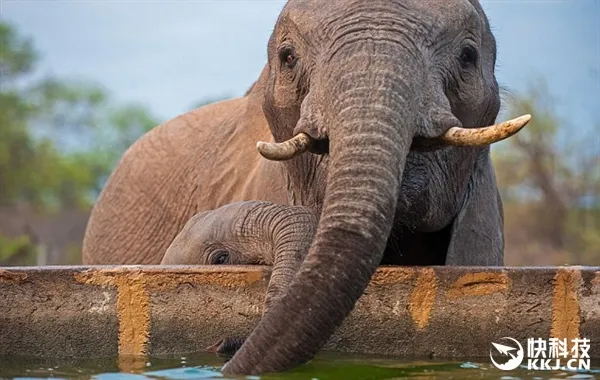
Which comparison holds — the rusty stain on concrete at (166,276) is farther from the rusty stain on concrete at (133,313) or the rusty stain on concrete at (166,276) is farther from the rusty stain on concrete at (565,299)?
the rusty stain on concrete at (565,299)

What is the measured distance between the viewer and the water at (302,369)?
5082 millimetres

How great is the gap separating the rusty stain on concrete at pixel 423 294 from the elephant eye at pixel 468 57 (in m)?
1.00

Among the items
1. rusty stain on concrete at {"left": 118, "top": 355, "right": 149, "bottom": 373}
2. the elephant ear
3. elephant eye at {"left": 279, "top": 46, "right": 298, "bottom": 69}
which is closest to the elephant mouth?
elephant eye at {"left": 279, "top": 46, "right": 298, "bottom": 69}

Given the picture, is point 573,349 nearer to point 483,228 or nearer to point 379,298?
point 379,298

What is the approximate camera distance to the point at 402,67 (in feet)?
17.9

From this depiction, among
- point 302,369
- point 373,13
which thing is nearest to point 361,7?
point 373,13

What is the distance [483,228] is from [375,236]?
90.2 inches

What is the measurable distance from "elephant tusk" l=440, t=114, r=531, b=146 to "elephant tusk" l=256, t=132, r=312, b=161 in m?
0.52

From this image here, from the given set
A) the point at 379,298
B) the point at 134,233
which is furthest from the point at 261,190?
the point at 134,233

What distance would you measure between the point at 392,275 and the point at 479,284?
13.1 inches

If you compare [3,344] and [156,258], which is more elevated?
[156,258]

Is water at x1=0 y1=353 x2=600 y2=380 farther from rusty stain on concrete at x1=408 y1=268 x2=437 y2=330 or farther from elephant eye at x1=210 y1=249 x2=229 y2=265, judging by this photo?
elephant eye at x1=210 y1=249 x2=229 y2=265

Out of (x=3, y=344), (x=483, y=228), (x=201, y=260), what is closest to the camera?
(x=3, y=344)

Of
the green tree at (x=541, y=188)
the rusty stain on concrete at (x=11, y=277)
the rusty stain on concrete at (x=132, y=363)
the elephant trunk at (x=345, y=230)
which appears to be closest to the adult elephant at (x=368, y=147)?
the elephant trunk at (x=345, y=230)
